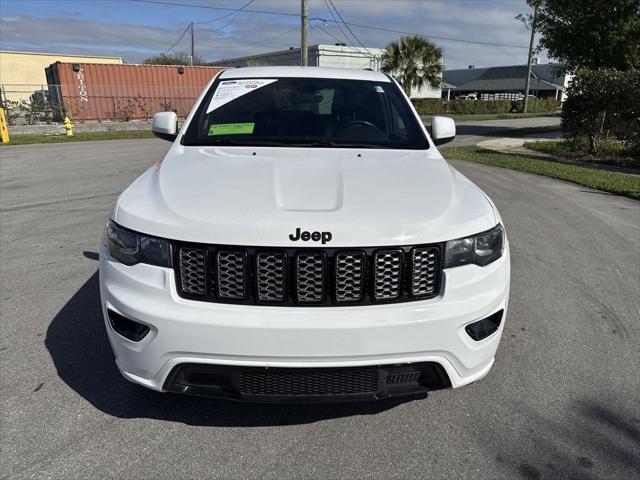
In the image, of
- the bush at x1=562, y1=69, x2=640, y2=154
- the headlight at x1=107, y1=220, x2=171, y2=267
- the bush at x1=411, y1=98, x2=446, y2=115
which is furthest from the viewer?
the bush at x1=411, y1=98, x2=446, y2=115

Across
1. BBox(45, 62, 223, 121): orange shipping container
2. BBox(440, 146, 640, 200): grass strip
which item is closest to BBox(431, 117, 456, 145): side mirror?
BBox(440, 146, 640, 200): grass strip

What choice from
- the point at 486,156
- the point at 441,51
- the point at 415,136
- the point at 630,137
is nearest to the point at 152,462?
the point at 415,136

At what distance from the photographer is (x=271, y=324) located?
205cm

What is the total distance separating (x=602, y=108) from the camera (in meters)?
12.6

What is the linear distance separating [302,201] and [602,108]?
42.8 feet

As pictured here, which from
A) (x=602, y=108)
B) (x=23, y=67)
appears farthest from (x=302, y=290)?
(x=23, y=67)

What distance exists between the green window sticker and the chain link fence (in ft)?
81.6

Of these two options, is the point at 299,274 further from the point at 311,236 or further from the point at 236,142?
the point at 236,142

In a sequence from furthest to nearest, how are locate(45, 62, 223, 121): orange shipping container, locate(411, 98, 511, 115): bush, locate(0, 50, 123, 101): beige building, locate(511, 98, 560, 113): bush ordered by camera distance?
locate(0, 50, 123, 101): beige building
locate(511, 98, 560, 113): bush
locate(411, 98, 511, 115): bush
locate(45, 62, 223, 121): orange shipping container

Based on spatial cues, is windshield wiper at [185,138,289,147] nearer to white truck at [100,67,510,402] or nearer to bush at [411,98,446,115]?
white truck at [100,67,510,402]

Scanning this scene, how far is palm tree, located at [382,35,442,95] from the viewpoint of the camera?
37.5 meters

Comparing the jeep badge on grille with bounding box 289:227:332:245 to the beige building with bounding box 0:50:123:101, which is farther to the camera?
the beige building with bounding box 0:50:123:101

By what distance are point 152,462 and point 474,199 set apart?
2.01m

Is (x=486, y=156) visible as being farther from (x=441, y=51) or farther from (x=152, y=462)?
(x=441, y=51)
